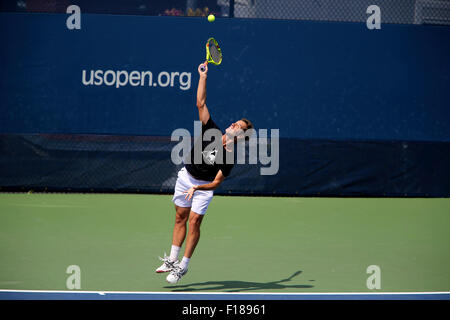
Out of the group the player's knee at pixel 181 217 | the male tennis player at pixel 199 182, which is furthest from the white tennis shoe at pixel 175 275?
the player's knee at pixel 181 217

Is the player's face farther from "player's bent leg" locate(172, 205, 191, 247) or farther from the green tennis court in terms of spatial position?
the green tennis court

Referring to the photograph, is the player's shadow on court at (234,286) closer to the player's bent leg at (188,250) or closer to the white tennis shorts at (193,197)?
the player's bent leg at (188,250)

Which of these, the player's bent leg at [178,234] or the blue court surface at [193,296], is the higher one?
the player's bent leg at [178,234]

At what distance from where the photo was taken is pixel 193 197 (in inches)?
241

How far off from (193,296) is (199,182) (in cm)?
113

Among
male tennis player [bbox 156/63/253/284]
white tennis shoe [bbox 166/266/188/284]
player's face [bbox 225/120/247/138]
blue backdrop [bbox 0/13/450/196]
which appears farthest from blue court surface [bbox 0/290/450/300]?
blue backdrop [bbox 0/13/450/196]

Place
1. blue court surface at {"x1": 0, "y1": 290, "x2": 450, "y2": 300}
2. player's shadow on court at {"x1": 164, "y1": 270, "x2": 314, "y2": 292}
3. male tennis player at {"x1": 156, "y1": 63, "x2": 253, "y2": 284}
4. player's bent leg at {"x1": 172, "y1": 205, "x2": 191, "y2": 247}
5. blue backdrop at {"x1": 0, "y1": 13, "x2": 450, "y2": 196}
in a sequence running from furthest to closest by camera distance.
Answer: blue backdrop at {"x1": 0, "y1": 13, "x2": 450, "y2": 196}, player's bent leg at {"x1": 172, "y1": 205, "x2": 191, "y2": 247}, male tennis player at {"x1": 156, "y1": 63, "x2": 253, "y2": 284}, player's shadow on court at {"x1": 164, "y1": 270, "x2": 314, "y2": 292}, blue court surface at {"x1": 0, "y1": 290, "x2": 450, "y2": 300}

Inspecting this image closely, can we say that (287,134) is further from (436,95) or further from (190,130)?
(436,95)

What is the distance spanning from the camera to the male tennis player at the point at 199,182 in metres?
5.94

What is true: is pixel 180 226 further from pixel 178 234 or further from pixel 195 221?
pixel 195 221

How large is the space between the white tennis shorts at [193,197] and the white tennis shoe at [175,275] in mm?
521

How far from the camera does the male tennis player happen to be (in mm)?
5938

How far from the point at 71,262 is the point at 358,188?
676cm

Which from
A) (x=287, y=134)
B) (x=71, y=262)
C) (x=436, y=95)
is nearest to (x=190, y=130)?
(x=287, y=134)
